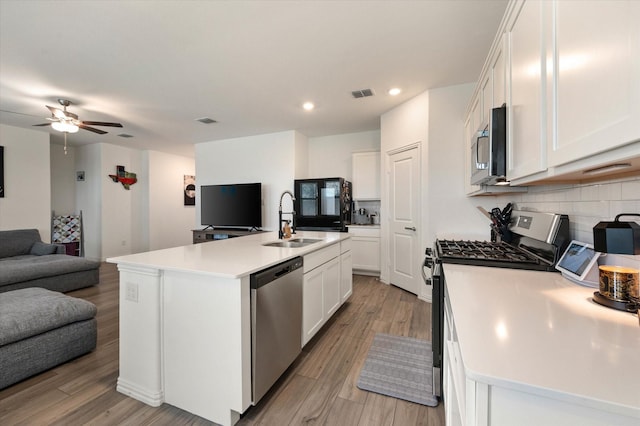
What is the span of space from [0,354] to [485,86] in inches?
145

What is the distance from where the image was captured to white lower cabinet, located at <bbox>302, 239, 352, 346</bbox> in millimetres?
2113

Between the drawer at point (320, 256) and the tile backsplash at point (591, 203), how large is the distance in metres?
1.62

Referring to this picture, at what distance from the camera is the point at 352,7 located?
6.29 ft

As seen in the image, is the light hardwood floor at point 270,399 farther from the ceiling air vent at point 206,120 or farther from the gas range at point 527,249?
the ceiling air vent at point 206,120

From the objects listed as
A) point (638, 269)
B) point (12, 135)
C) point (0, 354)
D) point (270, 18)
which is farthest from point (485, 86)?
point (12, 135)

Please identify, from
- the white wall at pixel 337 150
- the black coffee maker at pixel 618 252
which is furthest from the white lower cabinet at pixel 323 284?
the white wall at pixel 337 150

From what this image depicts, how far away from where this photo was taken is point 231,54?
8.21 feet

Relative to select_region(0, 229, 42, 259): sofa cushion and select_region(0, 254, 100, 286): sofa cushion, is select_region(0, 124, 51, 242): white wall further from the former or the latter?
select_region(0, 254, 100, 286): sofa cushion

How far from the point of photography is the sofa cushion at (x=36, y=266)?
3102 millimetres

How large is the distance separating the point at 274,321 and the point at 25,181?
563 centimetres

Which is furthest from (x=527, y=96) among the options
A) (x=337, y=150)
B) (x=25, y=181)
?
(x=25, y=181)

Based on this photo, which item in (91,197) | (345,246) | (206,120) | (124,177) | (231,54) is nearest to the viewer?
(231,54)

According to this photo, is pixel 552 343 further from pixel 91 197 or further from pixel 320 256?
pixel 91 197

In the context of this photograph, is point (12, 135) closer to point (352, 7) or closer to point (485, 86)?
point (352, 7)
